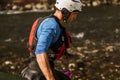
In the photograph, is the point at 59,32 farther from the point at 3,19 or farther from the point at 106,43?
the point at 3,19

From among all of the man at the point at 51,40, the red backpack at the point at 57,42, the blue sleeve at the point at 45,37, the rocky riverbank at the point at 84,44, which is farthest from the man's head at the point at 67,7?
the rocky riverbank at the point at 84,44

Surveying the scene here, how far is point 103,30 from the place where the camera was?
15.8 m

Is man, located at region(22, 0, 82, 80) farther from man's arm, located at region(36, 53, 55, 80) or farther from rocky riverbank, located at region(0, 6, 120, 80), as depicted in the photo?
rocky riverbank, located at region(0, 6, 120, 80)

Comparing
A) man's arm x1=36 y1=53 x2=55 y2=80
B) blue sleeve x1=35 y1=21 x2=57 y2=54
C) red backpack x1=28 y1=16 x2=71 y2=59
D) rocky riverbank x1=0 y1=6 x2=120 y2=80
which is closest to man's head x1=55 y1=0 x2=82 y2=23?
red backpack x1=28 y1=16 x2=71 y2=59

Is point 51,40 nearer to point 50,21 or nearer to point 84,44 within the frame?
point 50,21

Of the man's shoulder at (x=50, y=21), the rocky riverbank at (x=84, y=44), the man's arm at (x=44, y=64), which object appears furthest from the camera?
the rocky riverbank at (x=84, y=44)

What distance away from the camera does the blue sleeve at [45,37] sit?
488 cm

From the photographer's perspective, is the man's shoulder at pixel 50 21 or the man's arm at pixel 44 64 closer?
the man's arm at pixel 44 64

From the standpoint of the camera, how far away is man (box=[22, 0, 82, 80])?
16.0 ft

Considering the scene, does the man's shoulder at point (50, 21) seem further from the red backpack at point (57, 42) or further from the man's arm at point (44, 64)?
the man's arm at point (44, 64)

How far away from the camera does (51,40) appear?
5.01 m

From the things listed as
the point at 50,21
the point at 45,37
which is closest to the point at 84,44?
the point at 50,21

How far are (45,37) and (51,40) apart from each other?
146 mm

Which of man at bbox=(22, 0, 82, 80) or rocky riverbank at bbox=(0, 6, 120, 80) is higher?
man at bbox=(22, 0, 82, 80)
